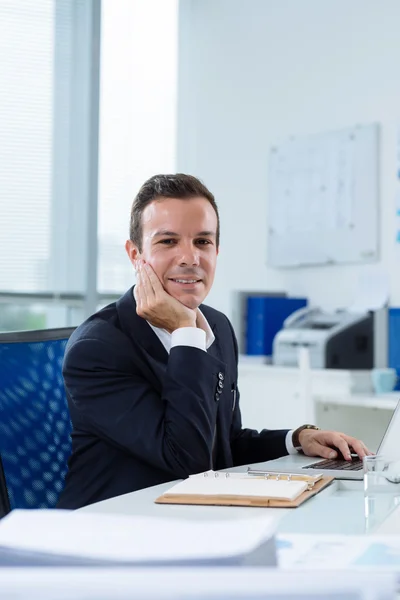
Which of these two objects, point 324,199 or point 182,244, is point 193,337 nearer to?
point 182,244

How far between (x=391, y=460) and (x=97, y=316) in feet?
2.12

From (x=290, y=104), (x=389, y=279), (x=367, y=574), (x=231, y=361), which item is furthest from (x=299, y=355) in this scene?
(x=367, y=574)

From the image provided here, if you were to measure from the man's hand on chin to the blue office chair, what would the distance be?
0.20m

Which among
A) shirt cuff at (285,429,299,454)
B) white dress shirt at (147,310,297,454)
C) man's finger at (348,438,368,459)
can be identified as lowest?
shirt cuff at (285,429,299,454)

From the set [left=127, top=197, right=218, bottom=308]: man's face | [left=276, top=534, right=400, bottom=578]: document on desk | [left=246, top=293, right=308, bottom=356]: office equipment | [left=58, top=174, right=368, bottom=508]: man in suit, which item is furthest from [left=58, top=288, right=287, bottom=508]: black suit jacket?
[left=246, top=293, right=308, bottom=356]: office equipment

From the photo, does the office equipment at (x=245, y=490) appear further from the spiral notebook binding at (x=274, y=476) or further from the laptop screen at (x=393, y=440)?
the laptop screen at (x=393, y=440)

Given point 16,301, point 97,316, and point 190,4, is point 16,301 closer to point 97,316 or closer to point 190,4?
point 190,4

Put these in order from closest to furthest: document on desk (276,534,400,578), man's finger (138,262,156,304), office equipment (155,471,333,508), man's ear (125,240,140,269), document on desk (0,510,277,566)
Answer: document on desk (0,510,277,566)
document on desk (276,534,400,578)
office equipment (155,471,333,508)
man's finger (138,262,156,304)
man's ear (125,240,140,269)

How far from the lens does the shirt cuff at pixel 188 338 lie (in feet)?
4.83

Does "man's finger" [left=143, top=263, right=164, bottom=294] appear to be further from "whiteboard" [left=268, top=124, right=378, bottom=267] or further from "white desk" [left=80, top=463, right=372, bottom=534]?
"whiteboard" [left=268, top=124, right=378, bottom=267]

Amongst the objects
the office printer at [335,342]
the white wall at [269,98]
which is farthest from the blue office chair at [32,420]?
the white wall at [269,98]

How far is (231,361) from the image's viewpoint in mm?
1777

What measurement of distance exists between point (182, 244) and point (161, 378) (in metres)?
0.28

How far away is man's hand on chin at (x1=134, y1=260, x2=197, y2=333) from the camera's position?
1.55m
